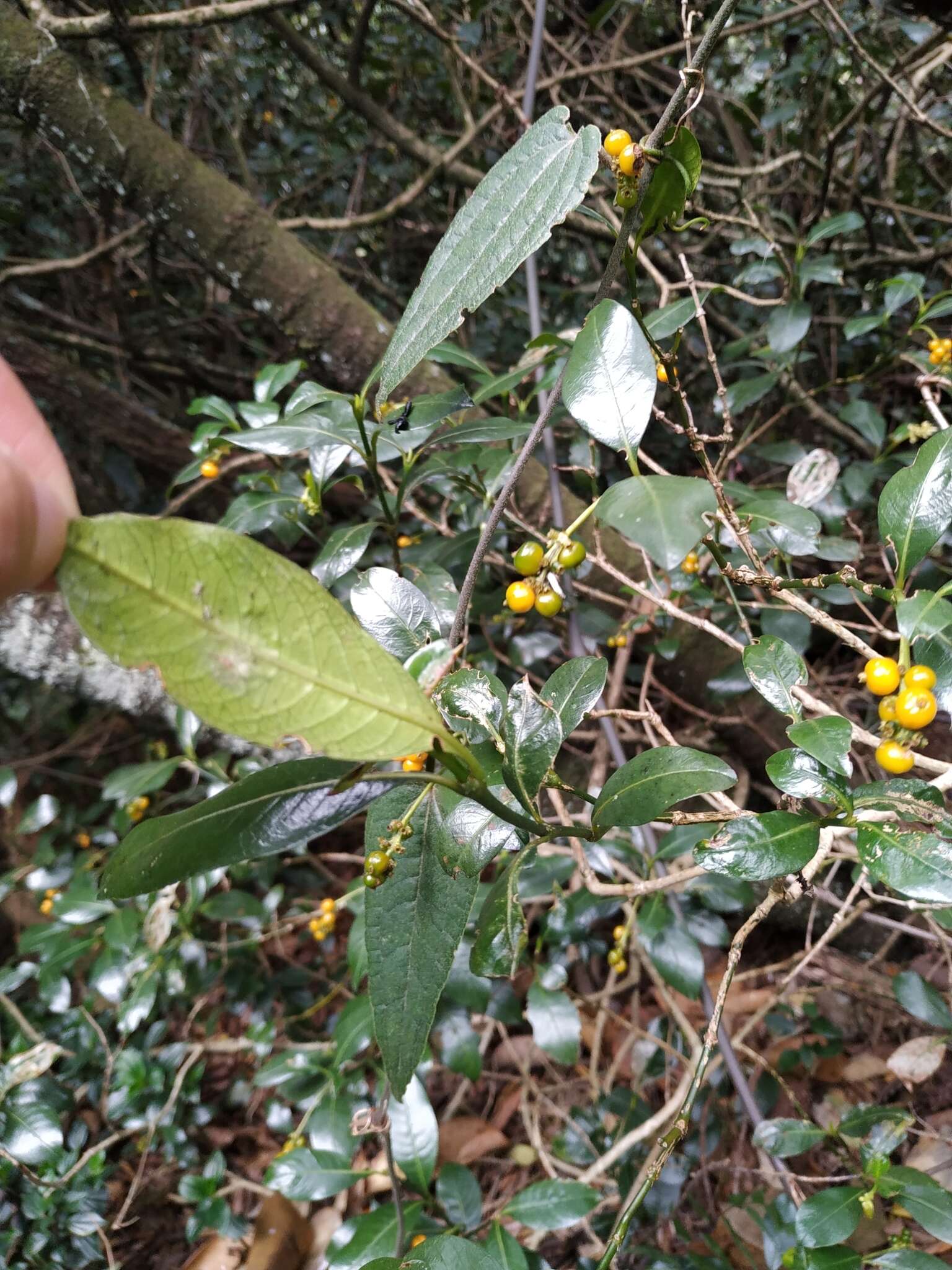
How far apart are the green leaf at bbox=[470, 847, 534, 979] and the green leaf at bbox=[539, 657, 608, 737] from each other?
0.11 m

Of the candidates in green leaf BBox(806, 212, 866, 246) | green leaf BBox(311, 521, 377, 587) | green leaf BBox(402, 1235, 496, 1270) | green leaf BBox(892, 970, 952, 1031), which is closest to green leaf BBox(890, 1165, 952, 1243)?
green leaf BBox(892, 970, 952, 1031)

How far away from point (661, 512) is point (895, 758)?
255 mm

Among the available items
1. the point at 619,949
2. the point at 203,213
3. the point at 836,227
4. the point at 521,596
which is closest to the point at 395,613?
the point at 521,596

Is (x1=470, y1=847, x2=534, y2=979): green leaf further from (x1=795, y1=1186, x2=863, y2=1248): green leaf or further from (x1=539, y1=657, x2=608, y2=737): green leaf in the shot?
(x1=795, y1=1186, x2=863, y2=1248): green leaf

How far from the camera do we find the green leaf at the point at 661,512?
38 cm

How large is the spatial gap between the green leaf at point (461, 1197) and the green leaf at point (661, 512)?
91 cm

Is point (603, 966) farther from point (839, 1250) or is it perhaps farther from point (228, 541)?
point (228, 541)

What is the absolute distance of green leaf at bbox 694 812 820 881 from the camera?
47 centimetres

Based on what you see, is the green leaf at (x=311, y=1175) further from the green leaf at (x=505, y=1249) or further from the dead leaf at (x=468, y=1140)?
the dead leaf at (x=468, y=1140)

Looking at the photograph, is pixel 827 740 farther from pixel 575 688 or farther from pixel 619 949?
pixel 619 949

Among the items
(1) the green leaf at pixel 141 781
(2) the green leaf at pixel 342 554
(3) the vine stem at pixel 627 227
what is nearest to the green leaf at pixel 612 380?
(3) the vine stem at pixel 627 227

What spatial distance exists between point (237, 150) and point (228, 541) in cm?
217

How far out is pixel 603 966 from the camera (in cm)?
148

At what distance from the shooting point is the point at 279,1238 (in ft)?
3.83
